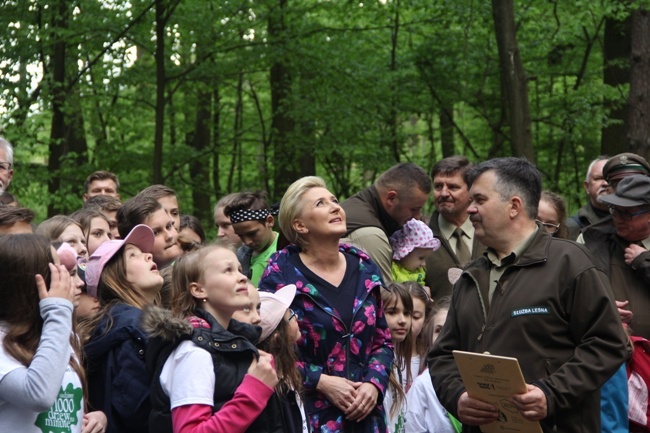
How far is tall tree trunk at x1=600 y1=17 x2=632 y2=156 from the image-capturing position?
15188mm

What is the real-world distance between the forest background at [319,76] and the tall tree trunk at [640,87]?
20mm

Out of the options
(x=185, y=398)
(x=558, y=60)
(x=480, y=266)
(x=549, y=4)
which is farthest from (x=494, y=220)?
(x=558, y=60)

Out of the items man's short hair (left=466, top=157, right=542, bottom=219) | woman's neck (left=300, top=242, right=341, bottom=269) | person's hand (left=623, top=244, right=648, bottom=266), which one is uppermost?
man's short hair (left=466, top=157, right=542, bottom=219)

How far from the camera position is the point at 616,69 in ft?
50.6

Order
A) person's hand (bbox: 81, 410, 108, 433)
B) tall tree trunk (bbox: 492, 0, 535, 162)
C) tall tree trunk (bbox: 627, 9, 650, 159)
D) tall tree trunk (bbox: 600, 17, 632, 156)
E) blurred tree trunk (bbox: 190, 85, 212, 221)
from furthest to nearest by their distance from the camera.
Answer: blurred tree trunk (bbox: 190, 85, 212, 221)
tall tree trunk (bbox: 600, 17, 632, 156)
tall tree trunk (bbox: 627, 9, 650, 159)
tall tree trunk (bbox: 492, 0, 535, 162)
person's hand (bbox: 81, 410, 108, 433)

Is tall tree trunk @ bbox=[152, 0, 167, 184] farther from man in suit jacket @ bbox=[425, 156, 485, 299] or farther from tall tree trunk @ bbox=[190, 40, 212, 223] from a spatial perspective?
man in suit jacket @ bbox=[425, 156, 485, 299]

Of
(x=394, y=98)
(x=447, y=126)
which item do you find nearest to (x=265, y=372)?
(x=394, y=98)

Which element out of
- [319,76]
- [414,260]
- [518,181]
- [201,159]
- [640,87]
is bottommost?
[201,159]

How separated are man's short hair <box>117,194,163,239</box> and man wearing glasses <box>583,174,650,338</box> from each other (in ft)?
10.1

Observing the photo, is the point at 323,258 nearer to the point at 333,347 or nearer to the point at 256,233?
the point at 333,347

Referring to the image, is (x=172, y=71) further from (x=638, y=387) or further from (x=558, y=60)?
(x=638, y=387)

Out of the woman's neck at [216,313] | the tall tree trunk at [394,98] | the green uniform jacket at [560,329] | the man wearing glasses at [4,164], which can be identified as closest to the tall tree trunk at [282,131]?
the tall tree trunk at [394,98]

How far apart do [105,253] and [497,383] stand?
7.49 ft

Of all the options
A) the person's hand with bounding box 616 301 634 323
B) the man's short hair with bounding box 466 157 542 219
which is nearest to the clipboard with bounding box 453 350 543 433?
the man's short hair with bounding box 466 157 542 219
